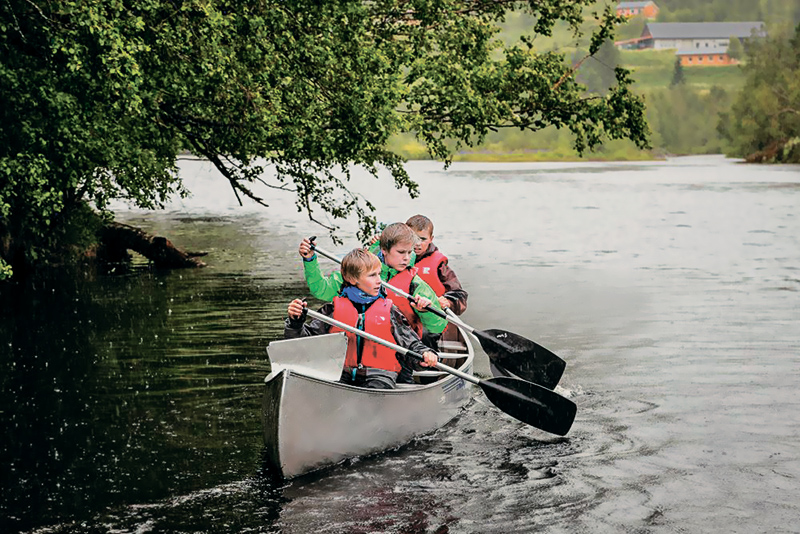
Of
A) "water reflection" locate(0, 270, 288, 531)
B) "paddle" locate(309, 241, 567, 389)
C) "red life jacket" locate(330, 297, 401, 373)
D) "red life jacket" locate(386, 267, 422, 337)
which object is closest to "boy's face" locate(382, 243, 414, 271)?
"red life jacket" locate(330, 297, 401, 373)

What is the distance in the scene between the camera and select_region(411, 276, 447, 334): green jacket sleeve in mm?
9984

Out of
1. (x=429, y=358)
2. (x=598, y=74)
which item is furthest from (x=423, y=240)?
(x=598, y=74)

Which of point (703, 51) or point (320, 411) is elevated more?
point (703, 51)

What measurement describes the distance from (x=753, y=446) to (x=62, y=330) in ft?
30.5

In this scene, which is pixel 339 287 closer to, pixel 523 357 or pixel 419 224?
pixel 419 224

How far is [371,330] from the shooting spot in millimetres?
8938

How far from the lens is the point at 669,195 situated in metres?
47.0

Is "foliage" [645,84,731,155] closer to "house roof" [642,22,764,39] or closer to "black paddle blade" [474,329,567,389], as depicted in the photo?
"house roof" [642,22,764,39]

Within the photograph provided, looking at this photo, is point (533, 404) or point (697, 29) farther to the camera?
point (697, 29)

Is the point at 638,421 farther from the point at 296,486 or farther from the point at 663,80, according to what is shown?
the point at 663,80

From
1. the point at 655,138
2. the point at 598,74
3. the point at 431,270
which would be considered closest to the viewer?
the point at 431,270

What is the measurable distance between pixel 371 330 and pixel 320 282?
1.81 ft

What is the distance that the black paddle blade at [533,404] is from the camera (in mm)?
9453

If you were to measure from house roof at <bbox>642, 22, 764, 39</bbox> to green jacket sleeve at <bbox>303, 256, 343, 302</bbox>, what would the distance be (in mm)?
166380
